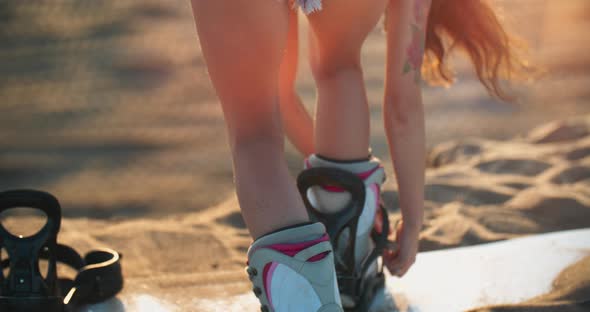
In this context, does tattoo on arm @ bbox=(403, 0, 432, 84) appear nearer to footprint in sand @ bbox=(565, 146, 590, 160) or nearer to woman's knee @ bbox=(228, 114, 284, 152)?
woman's knee @ bbox=(228, 114, 284, 152)

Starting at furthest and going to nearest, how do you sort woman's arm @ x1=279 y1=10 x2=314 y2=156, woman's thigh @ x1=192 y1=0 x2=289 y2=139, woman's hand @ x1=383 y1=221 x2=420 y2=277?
woman's arm @ x1=279 y1=10 x2=314 y2=156 → woman's hand @ x1=383 y1=221 x2=420 y2=277 → woman's thigh @ x1=192 y1=0 x2=289 y2=139

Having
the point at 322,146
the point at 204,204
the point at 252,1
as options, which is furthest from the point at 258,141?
the point at 204,204

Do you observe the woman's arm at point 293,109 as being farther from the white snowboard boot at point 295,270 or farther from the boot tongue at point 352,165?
the white snowboard boot at point 295,270

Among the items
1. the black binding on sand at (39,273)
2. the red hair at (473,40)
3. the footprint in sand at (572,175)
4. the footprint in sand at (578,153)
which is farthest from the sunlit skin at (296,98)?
the footprint in sand at (578,153)

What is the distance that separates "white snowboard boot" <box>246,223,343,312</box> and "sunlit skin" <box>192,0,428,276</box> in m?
0.03

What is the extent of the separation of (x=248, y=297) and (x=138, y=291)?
12.9 inches

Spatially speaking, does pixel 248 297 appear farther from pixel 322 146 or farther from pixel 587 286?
pixel 587 286

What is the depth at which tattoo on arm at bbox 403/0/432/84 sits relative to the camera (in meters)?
1.91

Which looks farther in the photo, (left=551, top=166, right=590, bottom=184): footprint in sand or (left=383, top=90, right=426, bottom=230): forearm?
(left=551, top=166, right=590, bottom=184): footprint in sand

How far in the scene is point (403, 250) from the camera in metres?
2.00

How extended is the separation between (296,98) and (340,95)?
45 cm

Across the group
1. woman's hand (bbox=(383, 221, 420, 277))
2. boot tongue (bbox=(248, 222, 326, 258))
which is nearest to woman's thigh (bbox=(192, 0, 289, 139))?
boot tongue (bbox=(248, 222, 326, 258))

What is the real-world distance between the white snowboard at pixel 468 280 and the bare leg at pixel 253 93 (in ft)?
1.94

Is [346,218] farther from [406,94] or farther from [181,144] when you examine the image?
[181,144]
